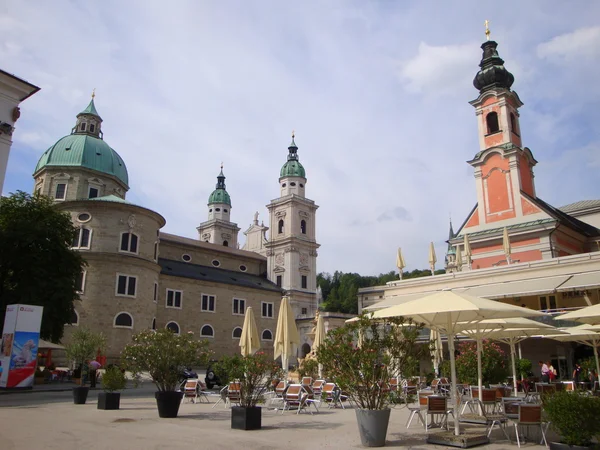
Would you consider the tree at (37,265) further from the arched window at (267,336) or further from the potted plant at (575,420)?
the arched window at (267,336)

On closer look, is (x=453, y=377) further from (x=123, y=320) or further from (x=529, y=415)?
(x=123, y=320)

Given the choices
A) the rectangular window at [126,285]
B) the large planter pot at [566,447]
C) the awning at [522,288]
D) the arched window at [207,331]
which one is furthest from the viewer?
the arched window at [207,331]

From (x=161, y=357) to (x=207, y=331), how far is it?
3292 cm

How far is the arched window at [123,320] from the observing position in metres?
32.9

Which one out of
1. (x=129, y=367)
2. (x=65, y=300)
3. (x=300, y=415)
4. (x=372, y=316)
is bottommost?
(x=300, y=415)

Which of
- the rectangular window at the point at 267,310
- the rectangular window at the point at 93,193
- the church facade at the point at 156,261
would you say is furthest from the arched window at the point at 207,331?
the rectangular window at the point at 93,193

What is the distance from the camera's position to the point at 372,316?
842 cm

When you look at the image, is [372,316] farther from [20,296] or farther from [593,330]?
[20,296]

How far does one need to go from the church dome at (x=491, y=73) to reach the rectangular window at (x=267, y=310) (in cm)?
2891

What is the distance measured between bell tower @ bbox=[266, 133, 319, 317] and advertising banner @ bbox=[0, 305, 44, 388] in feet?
127

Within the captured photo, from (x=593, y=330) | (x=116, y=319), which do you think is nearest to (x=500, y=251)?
(x=593, y=330)

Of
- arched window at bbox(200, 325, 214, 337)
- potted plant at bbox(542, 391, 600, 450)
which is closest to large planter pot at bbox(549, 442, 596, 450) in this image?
potted plant at bbox(542, 391, 600, 450)

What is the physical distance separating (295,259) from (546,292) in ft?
121

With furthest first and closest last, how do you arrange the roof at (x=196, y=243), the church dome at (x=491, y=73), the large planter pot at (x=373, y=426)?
the roof at (x=196, y=243) → the church dome at (x=491, y=73) → the large planter pot at (x=373, y=426)
